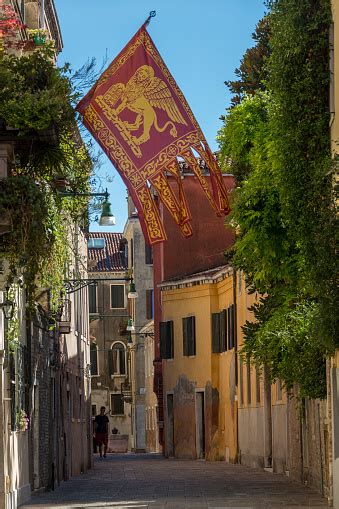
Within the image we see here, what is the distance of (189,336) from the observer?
5388 centimetres

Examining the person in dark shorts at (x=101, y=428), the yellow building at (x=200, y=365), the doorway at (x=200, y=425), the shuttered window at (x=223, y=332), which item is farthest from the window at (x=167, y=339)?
the shuttered window at (x=223, y=332)

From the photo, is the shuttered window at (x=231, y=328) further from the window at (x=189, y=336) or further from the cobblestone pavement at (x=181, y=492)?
the cobblestone pavement at (x=181, y=492)

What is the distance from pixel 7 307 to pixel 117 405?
73.0 m

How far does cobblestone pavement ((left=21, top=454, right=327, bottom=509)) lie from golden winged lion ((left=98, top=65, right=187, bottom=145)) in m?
5.82

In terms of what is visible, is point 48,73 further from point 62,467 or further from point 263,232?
point 62,467

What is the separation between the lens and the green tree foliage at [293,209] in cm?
2073

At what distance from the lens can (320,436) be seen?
2494 centimetres

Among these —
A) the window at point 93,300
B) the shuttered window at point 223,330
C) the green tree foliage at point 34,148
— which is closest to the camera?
the green tree foliage at point 34,148

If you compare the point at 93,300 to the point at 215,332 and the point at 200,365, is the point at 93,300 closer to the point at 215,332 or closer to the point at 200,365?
the point at 200,365

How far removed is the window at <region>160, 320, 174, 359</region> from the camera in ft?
184

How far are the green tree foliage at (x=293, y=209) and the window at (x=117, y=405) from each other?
66256mm

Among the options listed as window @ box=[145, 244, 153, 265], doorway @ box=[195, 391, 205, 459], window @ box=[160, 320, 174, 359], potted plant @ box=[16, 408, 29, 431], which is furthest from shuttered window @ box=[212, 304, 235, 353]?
potted plant @ box=[16, 408, 29, 431]

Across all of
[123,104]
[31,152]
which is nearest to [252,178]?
[123,104]

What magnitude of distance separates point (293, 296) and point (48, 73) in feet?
37.0
